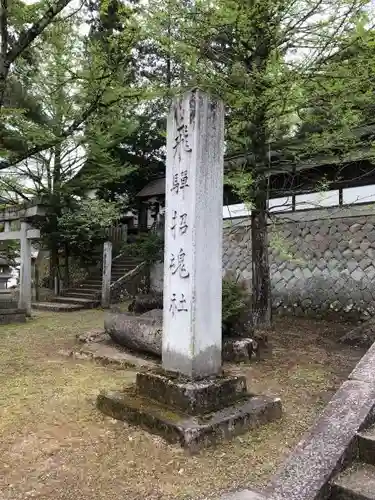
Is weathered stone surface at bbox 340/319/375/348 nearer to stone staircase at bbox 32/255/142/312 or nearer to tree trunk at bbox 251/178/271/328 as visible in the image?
tree trunk at bbox 251/178/271/328

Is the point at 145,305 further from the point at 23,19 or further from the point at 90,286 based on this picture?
the point at 90,286

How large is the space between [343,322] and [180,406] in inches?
260

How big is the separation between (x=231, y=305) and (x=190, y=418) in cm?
297

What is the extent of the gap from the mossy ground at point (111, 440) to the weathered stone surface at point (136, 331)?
657 millimetres

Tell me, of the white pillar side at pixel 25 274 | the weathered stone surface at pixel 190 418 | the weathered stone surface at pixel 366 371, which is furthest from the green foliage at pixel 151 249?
the weathered stone surface at pixel 366 371

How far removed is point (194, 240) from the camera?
382 cm

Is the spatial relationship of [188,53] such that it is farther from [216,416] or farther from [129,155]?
[129,155]

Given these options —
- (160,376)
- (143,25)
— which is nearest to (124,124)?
(143,25)

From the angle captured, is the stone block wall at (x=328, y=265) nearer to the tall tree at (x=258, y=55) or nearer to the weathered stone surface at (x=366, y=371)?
the tall tree at (x=258, y=55)

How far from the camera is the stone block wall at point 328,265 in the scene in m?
9.42

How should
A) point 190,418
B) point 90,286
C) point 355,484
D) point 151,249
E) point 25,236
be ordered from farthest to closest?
point 90,286 < point 151,249 < point 25,236 < point 190,418 < point 355,484

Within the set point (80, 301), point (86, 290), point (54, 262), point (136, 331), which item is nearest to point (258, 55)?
point (136, 331)

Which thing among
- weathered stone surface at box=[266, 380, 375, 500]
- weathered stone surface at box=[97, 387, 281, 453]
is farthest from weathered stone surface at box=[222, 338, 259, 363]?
weathered stone surface at box=[266, 380, 375, 500]

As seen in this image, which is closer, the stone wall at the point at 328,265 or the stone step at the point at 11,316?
the stone wall at the point at 328,265
